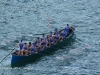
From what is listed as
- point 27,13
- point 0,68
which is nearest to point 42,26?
point 27,13

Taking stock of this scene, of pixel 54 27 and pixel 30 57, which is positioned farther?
pixel 54 27

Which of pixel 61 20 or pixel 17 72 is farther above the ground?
pixel 61 20

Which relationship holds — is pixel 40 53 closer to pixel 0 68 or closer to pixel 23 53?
pixel 23 53

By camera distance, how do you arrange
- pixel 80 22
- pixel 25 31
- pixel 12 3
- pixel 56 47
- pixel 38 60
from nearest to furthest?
1. pixel 38 60
2. pixel 56 47
3. pixel 25 31
4. pixel 80 22
5. pixel 12 3

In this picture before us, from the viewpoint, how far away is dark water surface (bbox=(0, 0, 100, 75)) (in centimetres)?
4275

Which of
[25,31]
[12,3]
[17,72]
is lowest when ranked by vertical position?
[17,72]

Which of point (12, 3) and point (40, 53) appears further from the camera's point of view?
point (12, 3)

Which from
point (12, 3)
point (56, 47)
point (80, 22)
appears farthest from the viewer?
point (12, 3)

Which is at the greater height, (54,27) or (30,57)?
(54,27)

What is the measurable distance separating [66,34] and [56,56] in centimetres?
558

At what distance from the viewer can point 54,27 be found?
57688 mm

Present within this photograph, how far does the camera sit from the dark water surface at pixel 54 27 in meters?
42.8

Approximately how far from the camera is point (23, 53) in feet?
142

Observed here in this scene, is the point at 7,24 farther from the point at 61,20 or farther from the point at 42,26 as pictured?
the point at 61,20
